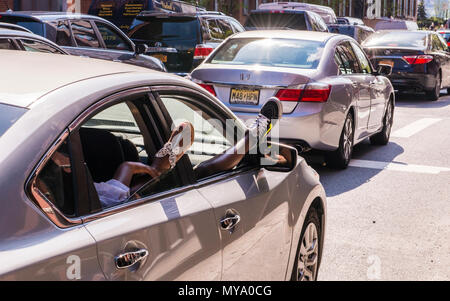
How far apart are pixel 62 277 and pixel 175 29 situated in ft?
42.6

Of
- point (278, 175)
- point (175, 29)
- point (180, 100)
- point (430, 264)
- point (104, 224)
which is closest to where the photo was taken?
point (104, 224)

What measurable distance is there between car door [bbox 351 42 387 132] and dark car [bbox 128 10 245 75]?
4870 millimetres

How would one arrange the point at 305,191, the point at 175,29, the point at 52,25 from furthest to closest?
the point at 175,29
the point at 52,25
the point at 305,191

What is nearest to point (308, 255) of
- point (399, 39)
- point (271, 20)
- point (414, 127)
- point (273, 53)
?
point (273, 53)

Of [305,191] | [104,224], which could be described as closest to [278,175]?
[305,191]

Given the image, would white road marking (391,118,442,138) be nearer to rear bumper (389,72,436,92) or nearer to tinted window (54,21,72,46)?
rear bumper (389,72,436,92)

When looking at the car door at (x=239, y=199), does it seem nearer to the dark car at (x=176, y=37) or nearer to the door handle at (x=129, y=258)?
the door handle at (x=129, y=258)

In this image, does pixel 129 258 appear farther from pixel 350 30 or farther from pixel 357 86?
pixel 350 30

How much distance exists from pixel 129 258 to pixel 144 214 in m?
0.25

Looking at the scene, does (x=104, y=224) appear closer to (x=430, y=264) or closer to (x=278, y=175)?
(x=278, y=175)

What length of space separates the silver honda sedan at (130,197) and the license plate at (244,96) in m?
4.14
